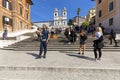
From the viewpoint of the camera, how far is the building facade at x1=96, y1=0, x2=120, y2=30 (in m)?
30.2

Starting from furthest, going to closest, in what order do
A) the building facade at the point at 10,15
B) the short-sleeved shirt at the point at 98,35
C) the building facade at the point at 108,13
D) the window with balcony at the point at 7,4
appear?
the window with balcony at the point at 7,4
the building facade at the point at 10,15
the building facade at the point at 108,13
the short-sleeved shirt at the point at 98,35

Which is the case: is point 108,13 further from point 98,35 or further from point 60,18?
point 60,18

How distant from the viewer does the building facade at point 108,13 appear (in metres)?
30.2

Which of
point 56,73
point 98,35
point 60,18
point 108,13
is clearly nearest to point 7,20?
point 108,13

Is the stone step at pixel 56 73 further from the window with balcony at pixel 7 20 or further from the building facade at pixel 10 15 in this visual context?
the window with balcony at pixel 7 20

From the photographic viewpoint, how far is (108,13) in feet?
113

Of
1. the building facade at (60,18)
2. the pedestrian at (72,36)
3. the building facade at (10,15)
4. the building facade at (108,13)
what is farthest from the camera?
the building facade at (60,18)

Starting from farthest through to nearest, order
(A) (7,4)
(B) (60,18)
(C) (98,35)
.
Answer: (B) (60,18) < (A) (7,4) < (C) (98,35)

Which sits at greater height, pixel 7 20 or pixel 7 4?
pixel 7 4

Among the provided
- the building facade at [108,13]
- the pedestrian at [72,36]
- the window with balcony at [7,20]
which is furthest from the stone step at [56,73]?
the window with balcony at [7,20]

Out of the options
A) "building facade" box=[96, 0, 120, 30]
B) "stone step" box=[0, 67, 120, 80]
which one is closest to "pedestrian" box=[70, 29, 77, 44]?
"stone step" box=[0, 67, 120, 80]

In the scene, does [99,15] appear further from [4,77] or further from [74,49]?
[4,77]

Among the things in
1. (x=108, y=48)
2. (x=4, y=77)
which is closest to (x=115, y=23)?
(x=108, y=48)

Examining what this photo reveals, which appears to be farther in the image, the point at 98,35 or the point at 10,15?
the point at 10,15
